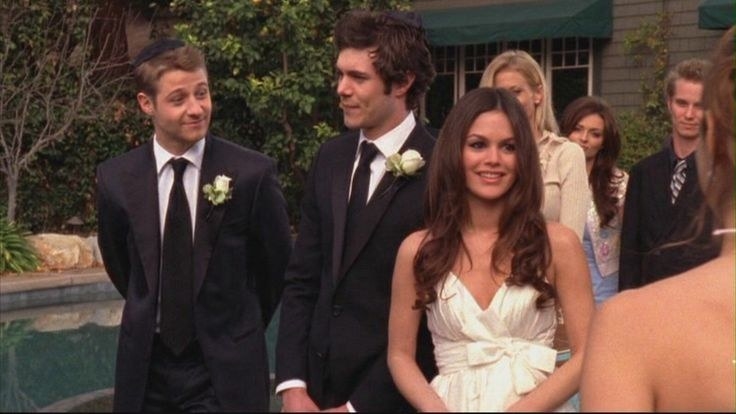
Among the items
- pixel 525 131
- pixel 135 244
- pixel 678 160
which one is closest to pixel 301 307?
pixel 135 244

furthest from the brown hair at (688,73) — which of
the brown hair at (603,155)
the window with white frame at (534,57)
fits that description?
the window with white frame at (534,57)

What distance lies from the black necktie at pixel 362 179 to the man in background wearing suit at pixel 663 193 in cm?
180

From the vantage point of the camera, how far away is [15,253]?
14.7 m

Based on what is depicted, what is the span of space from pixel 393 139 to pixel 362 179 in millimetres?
173

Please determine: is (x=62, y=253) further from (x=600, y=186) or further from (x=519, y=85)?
(x=519, y=85)

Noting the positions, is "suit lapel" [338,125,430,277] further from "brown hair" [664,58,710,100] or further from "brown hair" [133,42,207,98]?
"brown hair" [664,58,710,100]

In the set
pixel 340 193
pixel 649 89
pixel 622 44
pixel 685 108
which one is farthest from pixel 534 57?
pixel 340 193

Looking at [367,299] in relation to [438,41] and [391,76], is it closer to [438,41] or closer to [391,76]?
[391,76]

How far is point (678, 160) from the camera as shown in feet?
19.2

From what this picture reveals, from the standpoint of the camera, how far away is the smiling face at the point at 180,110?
14.6ft

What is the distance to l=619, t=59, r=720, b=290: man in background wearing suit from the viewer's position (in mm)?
5707

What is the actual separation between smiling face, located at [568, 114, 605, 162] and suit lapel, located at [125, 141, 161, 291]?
331 cm

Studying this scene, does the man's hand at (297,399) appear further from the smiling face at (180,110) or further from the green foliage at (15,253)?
the green foliage at (15,253)

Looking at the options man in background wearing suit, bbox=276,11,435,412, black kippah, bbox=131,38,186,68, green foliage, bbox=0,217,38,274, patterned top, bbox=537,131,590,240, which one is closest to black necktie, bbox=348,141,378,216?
man in background wearing suit, bbox=276,11,435,412
